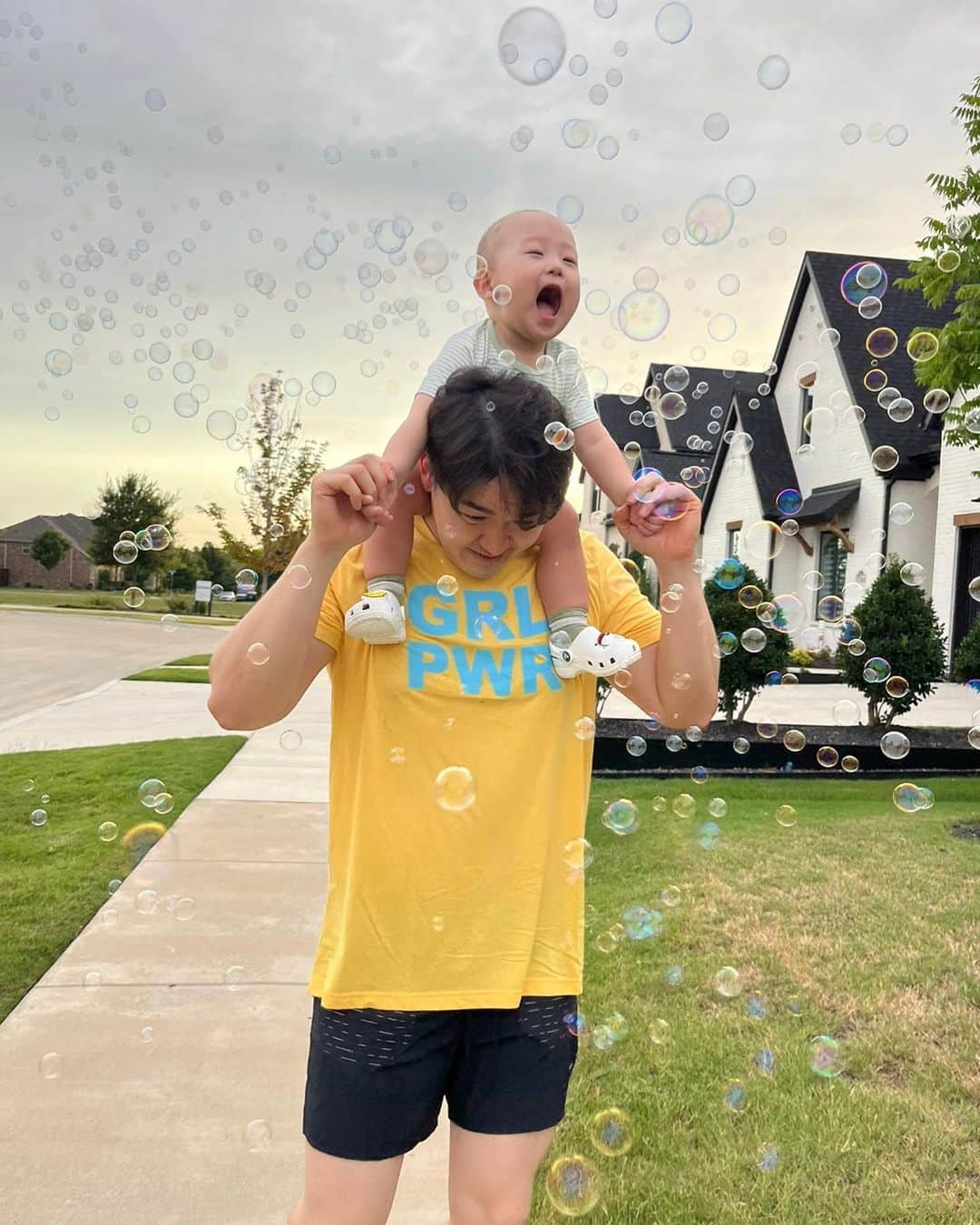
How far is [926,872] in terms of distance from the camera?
20.0 feet

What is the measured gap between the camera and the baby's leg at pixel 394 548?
1.82 meters

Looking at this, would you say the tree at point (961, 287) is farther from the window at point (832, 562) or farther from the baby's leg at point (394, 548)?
the window at point (832, 562)

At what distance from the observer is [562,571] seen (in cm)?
194

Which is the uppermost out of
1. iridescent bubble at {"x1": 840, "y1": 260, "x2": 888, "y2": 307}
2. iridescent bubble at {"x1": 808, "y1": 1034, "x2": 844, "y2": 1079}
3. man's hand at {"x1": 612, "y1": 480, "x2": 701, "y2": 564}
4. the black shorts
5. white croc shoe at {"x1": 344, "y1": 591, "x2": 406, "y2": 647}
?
iridescent bubble at {"x1": 840, "y1": 260, "x2": 888, "y2": 307}

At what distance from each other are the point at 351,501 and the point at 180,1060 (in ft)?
8.70

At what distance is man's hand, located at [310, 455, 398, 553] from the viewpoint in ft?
5.33

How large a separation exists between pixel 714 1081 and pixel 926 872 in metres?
3.14

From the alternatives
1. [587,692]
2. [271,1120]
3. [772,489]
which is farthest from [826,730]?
[772,489]

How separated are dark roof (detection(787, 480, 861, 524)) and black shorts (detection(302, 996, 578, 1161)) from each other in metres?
17.0

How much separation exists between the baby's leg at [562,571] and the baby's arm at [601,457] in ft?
0.65

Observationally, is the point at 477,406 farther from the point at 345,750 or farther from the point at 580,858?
the point at 580,858

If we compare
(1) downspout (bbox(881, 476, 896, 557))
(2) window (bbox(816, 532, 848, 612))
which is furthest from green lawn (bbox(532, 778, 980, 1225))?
(2) window (bbox(816, 532, 848, 612))

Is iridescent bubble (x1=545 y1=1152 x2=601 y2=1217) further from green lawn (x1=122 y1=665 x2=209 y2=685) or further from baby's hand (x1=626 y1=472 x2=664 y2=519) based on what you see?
green lawn (x1=122 y1=665 x2=209 y2=685)

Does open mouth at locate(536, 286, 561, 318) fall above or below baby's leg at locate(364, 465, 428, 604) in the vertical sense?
above
